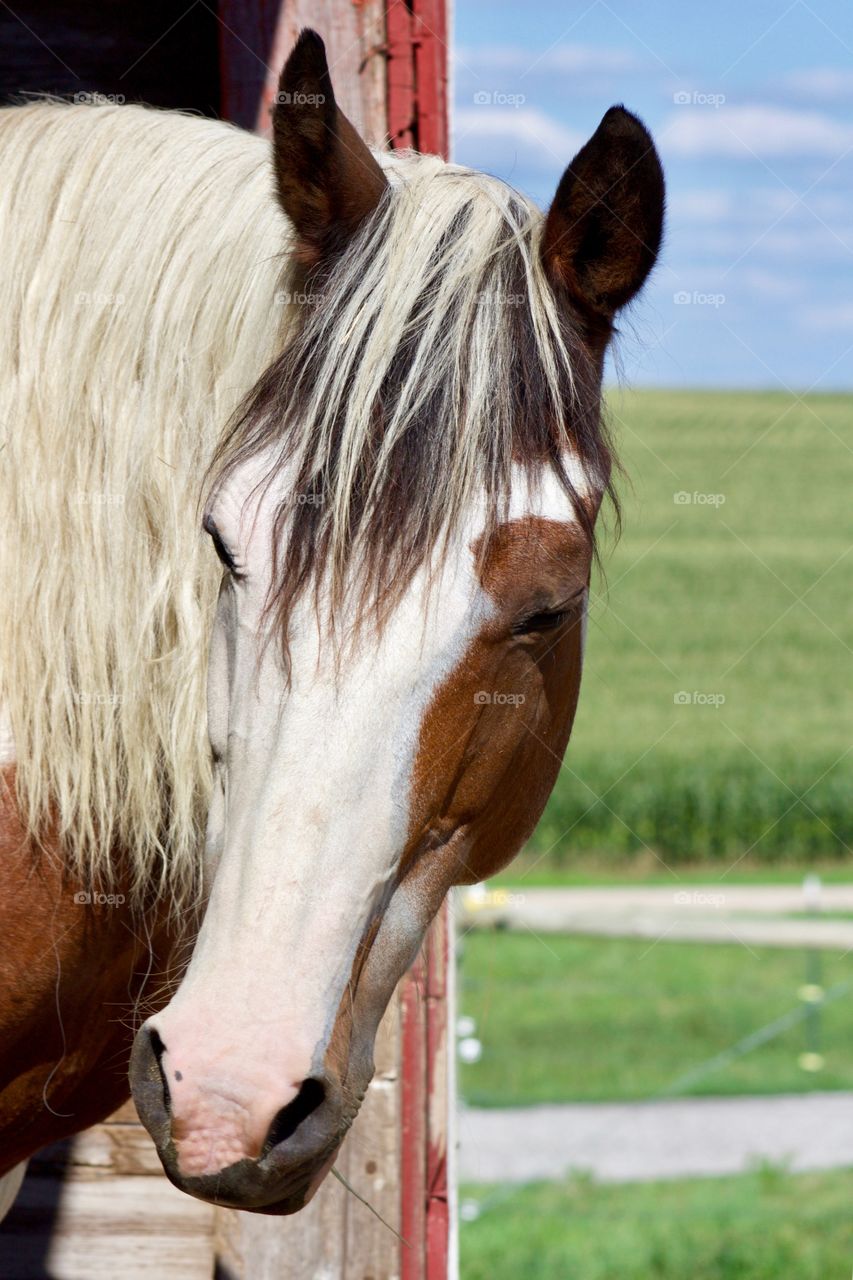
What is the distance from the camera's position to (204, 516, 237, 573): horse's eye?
1.72 m

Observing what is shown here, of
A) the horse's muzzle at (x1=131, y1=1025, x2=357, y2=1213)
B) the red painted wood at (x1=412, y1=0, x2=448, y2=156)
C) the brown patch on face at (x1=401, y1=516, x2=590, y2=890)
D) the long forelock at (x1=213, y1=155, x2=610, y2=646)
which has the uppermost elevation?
the red painted wood at (x1=412, y1=0, x2=448, y2=156)

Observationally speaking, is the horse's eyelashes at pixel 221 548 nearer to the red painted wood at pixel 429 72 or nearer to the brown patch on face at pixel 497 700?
the brown patch on face at pixel 497 700

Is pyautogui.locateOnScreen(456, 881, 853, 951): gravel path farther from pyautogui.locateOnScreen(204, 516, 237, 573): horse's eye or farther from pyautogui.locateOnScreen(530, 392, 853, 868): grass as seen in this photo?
pyautogui.locateOnScreen(204, 516, 237, 573): horse's eye

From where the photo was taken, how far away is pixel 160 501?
2.00 meters

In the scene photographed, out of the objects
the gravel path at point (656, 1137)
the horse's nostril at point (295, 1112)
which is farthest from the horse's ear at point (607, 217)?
the gravel path at point (656, 1137)

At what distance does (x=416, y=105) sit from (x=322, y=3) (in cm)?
31

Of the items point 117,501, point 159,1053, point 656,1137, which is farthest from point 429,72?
point 656,1137

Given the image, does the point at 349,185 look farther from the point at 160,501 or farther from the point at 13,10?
the point at 13,10

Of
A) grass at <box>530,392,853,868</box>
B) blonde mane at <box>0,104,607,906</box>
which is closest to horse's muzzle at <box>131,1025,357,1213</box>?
blonde mane at <box>0,104,607,906</box>

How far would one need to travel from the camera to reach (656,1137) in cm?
824

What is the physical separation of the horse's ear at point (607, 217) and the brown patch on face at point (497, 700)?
410 mm

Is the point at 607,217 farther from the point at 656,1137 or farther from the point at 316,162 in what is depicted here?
the point at 656,1137

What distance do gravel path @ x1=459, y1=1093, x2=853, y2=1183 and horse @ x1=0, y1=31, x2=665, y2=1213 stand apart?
5841mm

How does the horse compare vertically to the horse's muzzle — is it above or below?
above
